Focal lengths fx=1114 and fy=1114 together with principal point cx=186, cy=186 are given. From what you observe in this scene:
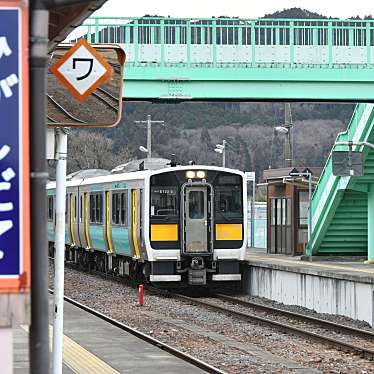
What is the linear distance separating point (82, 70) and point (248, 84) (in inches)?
692

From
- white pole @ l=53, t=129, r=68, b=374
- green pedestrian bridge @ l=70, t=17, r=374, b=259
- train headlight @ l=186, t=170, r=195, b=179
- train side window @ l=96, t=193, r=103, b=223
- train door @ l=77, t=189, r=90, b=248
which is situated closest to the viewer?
white pole @ l=53, t=129, r=68, b=374

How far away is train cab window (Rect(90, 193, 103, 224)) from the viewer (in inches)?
1110

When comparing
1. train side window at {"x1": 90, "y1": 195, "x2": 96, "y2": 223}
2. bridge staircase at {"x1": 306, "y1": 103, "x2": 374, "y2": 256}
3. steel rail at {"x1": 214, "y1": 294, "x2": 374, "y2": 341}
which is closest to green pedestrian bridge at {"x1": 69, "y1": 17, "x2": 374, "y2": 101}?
bridge staircase at {"x1": 306, "y1": 103, "x2": 374, "y2": 256}

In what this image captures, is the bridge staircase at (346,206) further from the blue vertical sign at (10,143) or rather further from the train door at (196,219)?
the blue vertical sign at (10,143)

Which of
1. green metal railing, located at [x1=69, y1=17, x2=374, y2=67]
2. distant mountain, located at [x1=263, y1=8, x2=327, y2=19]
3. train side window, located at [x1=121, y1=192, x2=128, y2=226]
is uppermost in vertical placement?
distant mountain, located at [x1=263, y1=8, x2=327, y2=19]

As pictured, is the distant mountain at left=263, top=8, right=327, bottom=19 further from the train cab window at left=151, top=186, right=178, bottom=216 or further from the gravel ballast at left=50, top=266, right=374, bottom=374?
the gravel ballast at left=50, top=266, right=374, bottom=374

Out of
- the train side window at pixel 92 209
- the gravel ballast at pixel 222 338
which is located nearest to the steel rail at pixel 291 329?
the gravel ballast at pixel 222 338

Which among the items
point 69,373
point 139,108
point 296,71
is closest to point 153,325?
point 69,373

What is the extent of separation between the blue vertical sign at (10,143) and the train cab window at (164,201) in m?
18.8

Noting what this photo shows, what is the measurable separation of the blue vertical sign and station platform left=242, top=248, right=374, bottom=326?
13981 millimetres

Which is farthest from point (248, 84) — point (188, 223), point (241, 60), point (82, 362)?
point (82, 362)

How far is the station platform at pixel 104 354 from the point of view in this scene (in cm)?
1160

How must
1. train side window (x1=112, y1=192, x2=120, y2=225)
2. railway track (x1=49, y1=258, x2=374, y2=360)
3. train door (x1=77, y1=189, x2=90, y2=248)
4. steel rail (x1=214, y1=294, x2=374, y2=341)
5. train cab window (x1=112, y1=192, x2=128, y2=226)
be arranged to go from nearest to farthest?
railway track (x1=49, y1=258, x2=374, y2=360), steel rail (x1=214, y1=294, x2=374, y2=341), train cab window (x1=112, y1=192, x2=128, y2=226), train side window (x1=112, y1=192, x2=120, y2=225), train door (x1=77, y1=189, x2=90, y2=248)

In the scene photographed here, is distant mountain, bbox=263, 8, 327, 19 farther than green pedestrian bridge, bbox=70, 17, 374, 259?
Yes
